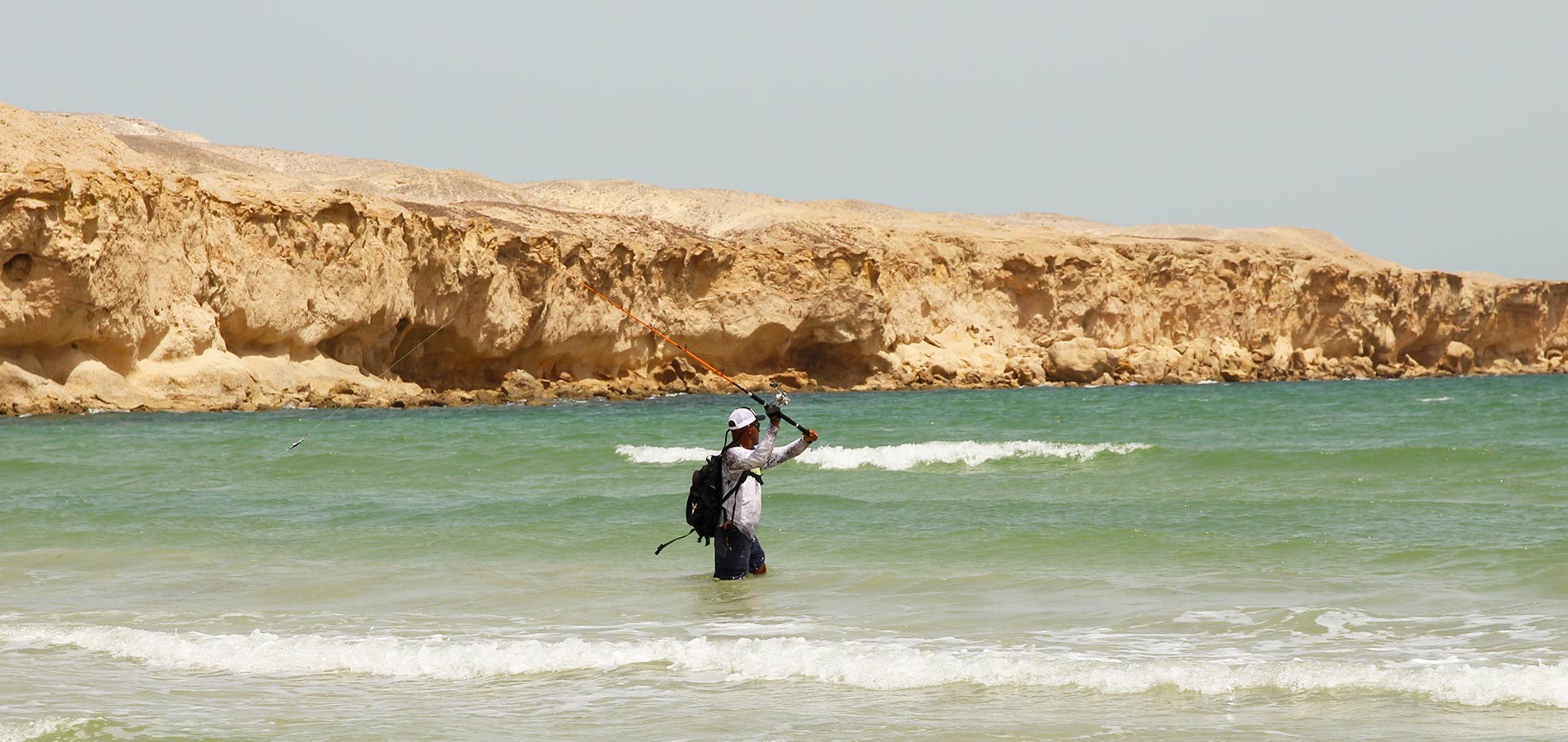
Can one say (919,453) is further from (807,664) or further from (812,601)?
(807,664)

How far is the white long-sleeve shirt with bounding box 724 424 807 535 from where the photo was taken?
8703 mm

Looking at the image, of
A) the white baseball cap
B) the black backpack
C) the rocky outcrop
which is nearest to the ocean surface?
the black backpack

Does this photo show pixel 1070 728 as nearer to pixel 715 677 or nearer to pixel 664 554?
pixel 715 677

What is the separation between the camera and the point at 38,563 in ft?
34.7

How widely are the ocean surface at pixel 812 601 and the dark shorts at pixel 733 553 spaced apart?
16cm

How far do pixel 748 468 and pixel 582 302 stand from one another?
34551mm

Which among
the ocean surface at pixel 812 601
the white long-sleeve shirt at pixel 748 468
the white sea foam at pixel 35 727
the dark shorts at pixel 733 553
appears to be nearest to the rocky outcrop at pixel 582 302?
the ocean surface at pixel 812 601

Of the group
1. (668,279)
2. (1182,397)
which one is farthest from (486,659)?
(668,279)

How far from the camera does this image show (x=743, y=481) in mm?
8820

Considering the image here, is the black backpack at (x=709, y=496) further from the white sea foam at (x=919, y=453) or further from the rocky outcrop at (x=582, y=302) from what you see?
the rocky outcrop at (x=582, y=302)

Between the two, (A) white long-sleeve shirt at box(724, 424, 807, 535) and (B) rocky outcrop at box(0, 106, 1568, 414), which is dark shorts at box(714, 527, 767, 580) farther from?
(B) rocky outcrop at box(0, 106, 1568, 414)

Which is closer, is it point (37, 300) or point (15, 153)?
point (37, 300)

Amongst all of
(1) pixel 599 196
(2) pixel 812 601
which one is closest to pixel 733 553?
(2) pixel 812 601

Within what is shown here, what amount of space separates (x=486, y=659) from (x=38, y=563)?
218 inches
